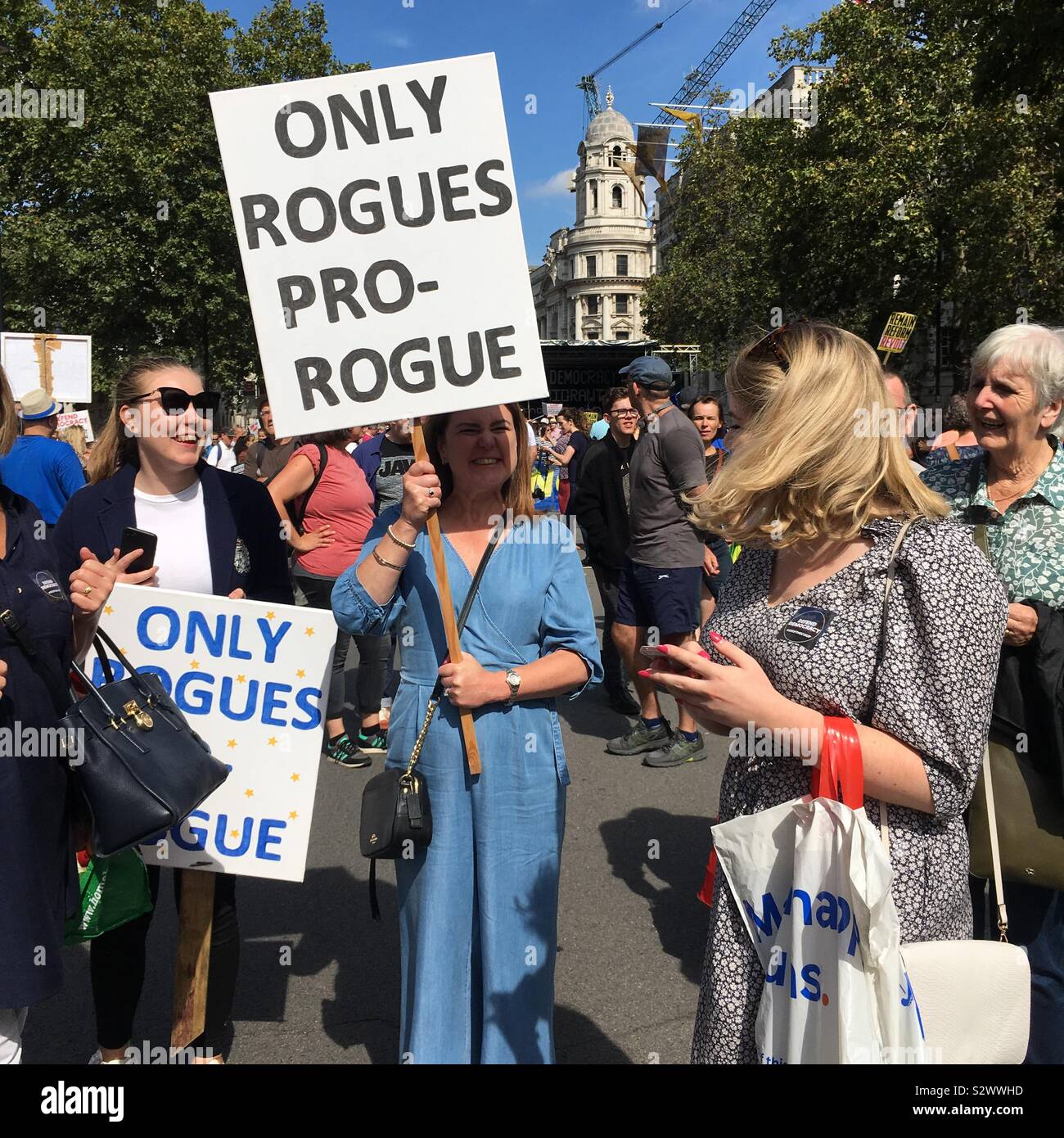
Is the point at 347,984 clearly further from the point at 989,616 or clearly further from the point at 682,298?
the point at 682,298

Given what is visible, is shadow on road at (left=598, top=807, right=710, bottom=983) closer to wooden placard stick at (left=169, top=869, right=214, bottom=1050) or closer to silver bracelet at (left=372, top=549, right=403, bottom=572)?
wooden placard stick at (left=169, top=869, right=214, bottom=1050)

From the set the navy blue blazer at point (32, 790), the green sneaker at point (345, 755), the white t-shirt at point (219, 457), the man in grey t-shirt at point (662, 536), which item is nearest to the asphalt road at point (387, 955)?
the green sneaker at point (345, 755)

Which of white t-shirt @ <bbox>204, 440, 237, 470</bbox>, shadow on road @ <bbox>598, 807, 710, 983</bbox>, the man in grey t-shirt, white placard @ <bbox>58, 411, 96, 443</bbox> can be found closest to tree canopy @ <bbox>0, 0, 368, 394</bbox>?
white t-shirt @ <bbox>204, 440, 237, 470</bbox>

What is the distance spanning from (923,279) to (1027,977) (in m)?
27.9

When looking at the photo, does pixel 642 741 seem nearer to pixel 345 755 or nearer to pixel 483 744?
pixel 345 755

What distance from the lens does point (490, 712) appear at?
2.39 m

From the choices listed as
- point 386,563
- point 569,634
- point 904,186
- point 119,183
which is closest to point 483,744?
point 569,634

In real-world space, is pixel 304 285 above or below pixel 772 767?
above

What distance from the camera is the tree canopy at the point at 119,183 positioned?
29.7 meters

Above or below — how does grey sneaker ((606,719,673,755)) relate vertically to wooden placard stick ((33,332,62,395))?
below

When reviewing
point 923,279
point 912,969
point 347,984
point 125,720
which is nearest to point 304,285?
point 125,720

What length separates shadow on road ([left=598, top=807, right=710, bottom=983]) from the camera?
3.76 m

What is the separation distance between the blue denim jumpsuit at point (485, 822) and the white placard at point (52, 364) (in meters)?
7.87

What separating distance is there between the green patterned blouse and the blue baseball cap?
10.5 ft
